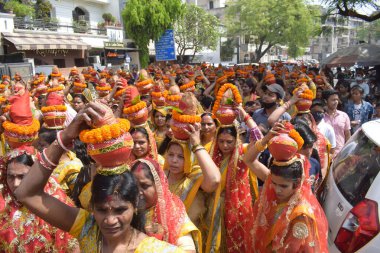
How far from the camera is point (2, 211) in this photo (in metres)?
2.55

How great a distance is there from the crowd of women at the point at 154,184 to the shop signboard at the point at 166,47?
2016 cm

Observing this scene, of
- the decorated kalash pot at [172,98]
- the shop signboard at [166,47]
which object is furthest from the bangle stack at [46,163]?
the shop signboard at [166,47]

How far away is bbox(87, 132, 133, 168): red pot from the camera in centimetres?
171

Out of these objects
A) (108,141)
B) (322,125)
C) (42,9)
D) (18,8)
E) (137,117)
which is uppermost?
(42,9)

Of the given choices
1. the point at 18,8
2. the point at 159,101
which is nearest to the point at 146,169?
the point at 159,101

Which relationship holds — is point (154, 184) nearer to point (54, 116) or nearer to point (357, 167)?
point (357, 167)

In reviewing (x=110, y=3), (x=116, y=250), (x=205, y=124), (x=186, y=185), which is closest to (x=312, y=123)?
(x=205, y=124)

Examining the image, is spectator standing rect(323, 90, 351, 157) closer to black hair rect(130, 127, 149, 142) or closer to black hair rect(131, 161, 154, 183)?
black hair rect(130, 127, 149, 142)

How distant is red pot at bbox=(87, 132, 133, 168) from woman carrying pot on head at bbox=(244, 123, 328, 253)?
1.18 meters

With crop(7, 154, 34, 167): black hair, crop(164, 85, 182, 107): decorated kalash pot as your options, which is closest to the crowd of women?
crop(7, 154, 34, 167): black hair

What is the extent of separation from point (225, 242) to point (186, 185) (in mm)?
814

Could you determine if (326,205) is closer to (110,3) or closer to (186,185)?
(186,185)

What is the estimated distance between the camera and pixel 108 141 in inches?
67.3

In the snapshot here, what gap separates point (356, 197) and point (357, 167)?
1.02ft
